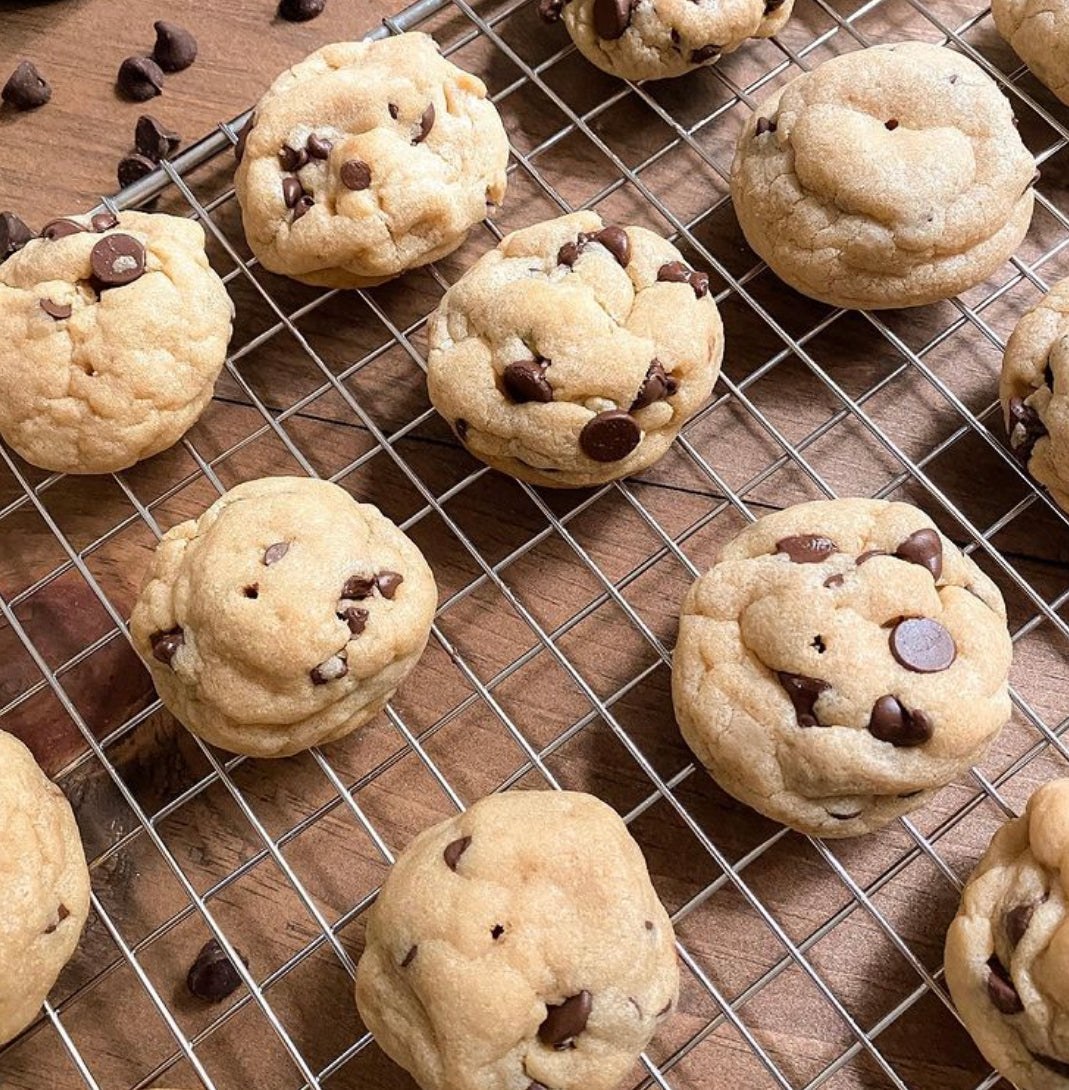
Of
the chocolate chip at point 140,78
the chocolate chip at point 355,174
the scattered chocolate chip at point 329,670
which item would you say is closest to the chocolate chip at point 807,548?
the scattered chocolate chip at point 329,670

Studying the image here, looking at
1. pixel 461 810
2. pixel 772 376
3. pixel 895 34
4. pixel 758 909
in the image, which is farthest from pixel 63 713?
pixel 895 34

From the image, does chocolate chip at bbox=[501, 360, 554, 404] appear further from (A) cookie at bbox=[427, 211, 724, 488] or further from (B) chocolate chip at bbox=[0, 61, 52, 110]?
(B) chocolate chip at bbox=[0, 61, 52, 110]

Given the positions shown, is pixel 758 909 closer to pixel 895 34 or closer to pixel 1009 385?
pixel 1009 385

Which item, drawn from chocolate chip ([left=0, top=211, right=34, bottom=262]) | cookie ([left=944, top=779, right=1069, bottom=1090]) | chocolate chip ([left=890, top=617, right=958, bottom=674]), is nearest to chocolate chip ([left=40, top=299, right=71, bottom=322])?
chocolate chip ([left=0, top=211, right=34, bottom=262])

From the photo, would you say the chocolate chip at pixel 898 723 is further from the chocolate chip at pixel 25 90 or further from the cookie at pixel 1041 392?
the chocolate chip at pixel 25 90

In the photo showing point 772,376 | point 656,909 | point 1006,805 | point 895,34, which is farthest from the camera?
point 895,34
